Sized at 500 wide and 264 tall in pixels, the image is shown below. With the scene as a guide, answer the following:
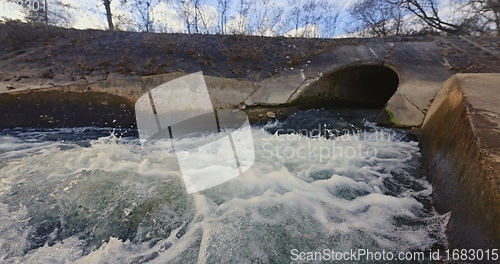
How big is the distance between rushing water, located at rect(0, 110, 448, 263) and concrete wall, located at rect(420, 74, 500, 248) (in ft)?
0.64

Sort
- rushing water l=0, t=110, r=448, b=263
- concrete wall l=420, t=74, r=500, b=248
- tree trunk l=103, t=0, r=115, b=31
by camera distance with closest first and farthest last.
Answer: concrete wall l=420, t=74, r=500, b=248, rushing water l=0, t=110, r=448, b=263, tree trunk l=103, t=0, r=115, b=31

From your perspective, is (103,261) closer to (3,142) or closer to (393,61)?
(3,142)

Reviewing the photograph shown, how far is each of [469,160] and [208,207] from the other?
8.00 feet

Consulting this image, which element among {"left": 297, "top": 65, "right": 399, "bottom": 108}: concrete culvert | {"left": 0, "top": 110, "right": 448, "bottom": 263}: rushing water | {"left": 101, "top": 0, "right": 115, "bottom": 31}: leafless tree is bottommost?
{"left": 0, "top": 110, "right": 448, "bottom": 263}: rushing water

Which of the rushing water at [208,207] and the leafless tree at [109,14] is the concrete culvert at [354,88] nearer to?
the rushing water at [208,207]

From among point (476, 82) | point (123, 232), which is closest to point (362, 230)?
point (123, 232)

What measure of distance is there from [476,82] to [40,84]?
8.61 meters

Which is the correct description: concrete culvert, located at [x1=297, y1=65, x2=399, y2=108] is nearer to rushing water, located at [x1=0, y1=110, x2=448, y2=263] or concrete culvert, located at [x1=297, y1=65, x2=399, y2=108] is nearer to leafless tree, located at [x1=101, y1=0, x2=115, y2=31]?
rushing water, located at [x1=0, y1=110, x2=448, y2=263]

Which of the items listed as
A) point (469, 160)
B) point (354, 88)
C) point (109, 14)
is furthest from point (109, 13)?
point (469, 160)

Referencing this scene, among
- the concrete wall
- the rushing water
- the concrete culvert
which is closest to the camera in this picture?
the concrete wall

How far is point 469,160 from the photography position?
224 centimetres

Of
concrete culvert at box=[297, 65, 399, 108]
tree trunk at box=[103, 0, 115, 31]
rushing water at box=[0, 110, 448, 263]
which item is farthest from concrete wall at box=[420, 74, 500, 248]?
tree trunk at box=[103, 0, 115, 31]

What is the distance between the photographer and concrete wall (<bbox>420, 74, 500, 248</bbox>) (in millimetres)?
1797

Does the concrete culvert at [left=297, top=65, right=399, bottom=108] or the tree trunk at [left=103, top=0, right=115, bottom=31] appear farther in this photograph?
the tree trunk at [left=103, top=0, right=115, bottom=31]
